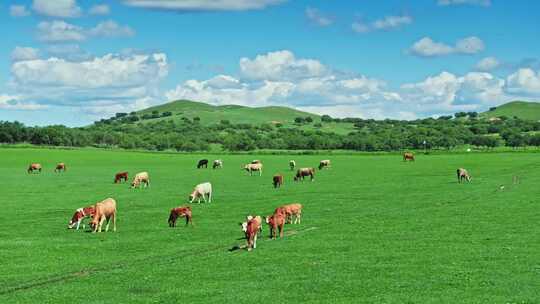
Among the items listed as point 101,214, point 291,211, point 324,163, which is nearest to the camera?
point 101,214

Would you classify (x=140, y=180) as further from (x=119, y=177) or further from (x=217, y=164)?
(x=217, y=164)

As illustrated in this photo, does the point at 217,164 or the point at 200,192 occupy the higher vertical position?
the point at 217,164

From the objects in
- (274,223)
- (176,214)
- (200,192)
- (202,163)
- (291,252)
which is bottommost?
(291,252)

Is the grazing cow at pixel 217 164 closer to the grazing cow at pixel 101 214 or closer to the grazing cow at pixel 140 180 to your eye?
the grazing cow at pixel 140 180

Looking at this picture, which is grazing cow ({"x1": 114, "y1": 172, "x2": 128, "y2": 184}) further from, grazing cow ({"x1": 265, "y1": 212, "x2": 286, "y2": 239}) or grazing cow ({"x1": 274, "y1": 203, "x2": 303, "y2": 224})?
grazing cow ({"x1": 265, "y1": 212, "x2": 286, "y2": 239})

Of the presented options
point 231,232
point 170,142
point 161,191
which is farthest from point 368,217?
point 170,142

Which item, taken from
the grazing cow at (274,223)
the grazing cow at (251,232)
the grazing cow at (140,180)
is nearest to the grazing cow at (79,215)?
the grazing cow at (274,223)

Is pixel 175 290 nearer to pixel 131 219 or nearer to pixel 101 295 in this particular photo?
pixel 101 295

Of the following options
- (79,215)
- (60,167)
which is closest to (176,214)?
(79,215)

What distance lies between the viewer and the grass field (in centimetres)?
1853

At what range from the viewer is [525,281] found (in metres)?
19.0

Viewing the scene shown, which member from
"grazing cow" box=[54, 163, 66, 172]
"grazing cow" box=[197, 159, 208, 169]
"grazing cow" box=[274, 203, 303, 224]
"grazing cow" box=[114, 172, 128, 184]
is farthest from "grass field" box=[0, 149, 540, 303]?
"grazing cow" box=[197, 159, 208, 169]

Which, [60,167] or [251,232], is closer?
[251,232]

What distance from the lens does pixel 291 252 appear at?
2438 centimetres
